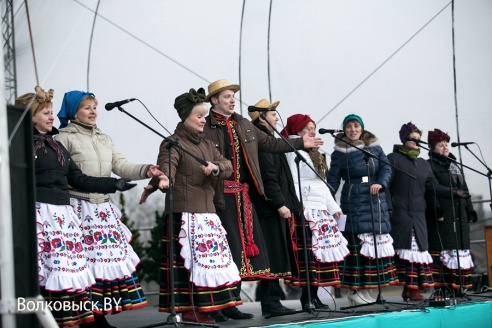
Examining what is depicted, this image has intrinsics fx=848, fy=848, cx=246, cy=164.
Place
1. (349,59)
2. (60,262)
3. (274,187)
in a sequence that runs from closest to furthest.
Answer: (60,262)
(274,187)
(349,59)

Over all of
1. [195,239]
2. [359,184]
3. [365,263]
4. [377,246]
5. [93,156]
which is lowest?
[365,263]

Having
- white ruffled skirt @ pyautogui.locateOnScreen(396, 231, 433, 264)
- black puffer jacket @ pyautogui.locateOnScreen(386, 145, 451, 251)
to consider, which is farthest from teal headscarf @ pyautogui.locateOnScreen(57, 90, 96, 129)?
white ruffled skirt @ pyautogui.locateOnScreen(396, 231, 433, 264)

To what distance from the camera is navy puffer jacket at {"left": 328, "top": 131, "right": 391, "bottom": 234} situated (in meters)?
7.13

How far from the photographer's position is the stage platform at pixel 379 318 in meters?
5.18

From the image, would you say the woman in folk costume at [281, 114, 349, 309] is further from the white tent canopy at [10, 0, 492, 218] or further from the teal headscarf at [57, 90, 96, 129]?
the white tent canopy at [10, 0, 492, 218]

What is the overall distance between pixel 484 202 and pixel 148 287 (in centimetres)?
407

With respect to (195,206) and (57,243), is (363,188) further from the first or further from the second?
(57,243)

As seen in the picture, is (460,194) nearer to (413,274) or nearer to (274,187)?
(413,274)

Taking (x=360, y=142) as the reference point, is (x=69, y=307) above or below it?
below

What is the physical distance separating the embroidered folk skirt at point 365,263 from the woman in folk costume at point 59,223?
9.40 feet

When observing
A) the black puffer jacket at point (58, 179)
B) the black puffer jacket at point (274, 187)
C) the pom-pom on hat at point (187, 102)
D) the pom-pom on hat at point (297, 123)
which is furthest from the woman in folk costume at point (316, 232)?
the black puffer jacket at point (58, 179)

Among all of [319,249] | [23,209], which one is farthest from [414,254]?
[23,209]

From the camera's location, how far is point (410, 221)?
7.61m

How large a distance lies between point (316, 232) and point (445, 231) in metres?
1.98
